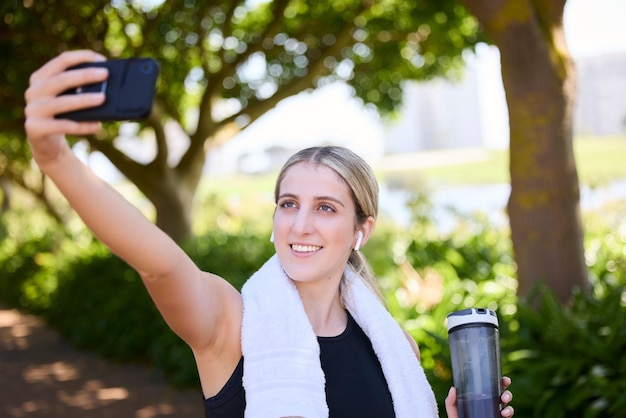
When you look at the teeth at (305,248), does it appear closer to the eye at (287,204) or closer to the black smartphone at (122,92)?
the eye at (287,204)

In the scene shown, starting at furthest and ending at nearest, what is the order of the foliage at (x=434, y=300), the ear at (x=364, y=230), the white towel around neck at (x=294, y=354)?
the foliage at (x=434, y=300)
the ear at (x=364, y=230)
the white towel around neck at (x=294, y=354)

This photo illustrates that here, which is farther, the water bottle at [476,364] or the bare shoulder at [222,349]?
the bare shoulder at [222,349]

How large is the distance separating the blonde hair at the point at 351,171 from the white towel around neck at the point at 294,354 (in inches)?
10.7

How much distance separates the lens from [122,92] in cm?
143

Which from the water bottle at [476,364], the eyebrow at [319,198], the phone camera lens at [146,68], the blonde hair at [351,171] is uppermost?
the blonde hair at [351,171]

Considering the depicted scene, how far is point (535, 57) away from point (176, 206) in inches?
263

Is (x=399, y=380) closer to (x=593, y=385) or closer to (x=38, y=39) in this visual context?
(x=593, y=385)

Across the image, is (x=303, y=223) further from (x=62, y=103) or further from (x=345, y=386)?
(x=62, y=103)

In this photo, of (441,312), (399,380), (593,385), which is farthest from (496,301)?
(399,380)

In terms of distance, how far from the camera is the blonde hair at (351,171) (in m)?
2.47

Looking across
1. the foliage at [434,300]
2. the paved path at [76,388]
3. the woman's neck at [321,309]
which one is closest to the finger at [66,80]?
the woman's neck at [321,309]

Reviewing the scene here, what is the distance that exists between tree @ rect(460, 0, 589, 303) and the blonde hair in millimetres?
3368

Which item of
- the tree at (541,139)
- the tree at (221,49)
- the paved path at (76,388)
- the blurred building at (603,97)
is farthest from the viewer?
the blurred building at (603,97)

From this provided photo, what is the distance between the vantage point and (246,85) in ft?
40.3
